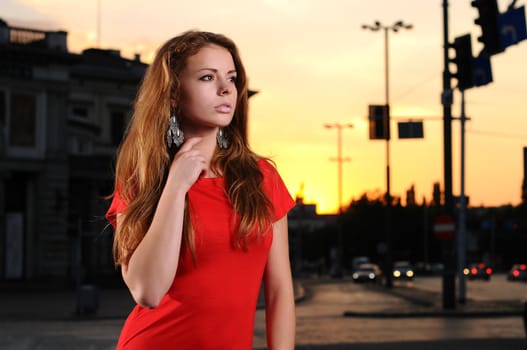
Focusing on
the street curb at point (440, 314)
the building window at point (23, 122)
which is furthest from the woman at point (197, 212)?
the building window at point (23, 122)

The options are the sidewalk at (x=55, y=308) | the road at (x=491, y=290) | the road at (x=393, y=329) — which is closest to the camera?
the road at (x=393, y=329)

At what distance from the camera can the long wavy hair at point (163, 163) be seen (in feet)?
10.2

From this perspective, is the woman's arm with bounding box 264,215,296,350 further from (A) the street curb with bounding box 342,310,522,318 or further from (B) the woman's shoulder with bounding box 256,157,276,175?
(A) the street curb with bounding box 342,310,522,318

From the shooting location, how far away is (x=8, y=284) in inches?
2303

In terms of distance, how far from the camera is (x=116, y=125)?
79250 mm

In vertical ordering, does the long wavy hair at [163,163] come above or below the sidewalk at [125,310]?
above

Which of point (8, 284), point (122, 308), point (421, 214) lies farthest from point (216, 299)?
point (421, 214)

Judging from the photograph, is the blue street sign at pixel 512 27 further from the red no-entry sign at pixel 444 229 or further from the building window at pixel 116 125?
the building window at pixel 116 125

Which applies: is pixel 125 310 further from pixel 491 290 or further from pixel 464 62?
pixel 491 290

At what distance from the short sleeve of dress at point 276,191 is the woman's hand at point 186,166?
0.21 meters

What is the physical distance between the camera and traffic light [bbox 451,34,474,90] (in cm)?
2634

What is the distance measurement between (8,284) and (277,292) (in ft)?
187

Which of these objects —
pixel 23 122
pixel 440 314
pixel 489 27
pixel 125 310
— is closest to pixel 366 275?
pixel 23 122

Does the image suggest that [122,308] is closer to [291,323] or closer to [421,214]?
[291,323]
